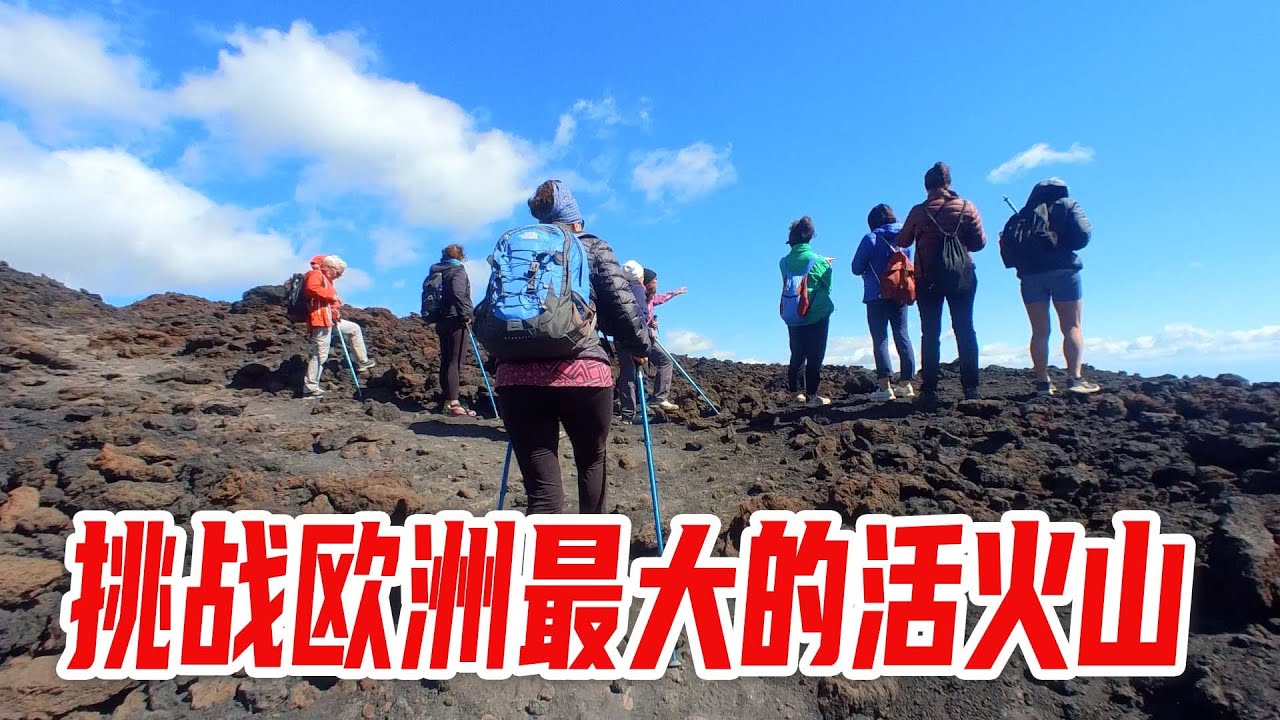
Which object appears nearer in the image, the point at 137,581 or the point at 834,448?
the point at 137,581

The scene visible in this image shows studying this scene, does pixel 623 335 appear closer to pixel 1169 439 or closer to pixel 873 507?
pixel 873 507

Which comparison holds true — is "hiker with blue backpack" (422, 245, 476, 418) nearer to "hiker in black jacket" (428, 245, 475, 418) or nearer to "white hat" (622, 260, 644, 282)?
"hiker in black jacket" (428, 245, 475, 418)

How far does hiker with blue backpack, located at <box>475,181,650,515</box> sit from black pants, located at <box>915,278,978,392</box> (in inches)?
157

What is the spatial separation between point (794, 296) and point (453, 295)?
400cm

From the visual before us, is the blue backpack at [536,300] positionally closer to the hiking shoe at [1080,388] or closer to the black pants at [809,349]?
the black pants at [809,349]

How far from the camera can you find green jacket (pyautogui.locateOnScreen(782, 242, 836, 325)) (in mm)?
6934

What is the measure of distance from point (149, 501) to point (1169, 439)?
7872 mm

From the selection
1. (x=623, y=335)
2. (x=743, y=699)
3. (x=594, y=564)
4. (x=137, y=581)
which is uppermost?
(x=623, y=335)

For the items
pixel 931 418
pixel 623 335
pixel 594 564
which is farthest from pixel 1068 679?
pixel 931 418

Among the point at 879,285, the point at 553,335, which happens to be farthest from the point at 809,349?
the point at 553,335

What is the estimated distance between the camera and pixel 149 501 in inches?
177

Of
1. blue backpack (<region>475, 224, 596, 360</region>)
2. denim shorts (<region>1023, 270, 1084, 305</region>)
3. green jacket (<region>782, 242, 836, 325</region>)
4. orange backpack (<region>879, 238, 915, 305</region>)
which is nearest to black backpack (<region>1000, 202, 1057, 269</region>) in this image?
denim shorts (<region>1023, 270, 1084, 305</region>)

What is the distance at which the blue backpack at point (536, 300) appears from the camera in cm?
279

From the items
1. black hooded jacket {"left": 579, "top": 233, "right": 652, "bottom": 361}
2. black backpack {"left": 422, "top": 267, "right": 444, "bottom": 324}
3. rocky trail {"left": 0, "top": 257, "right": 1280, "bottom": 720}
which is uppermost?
black backpack {"left": 422, "top": 267, "right": 444, "bottom": 324}
